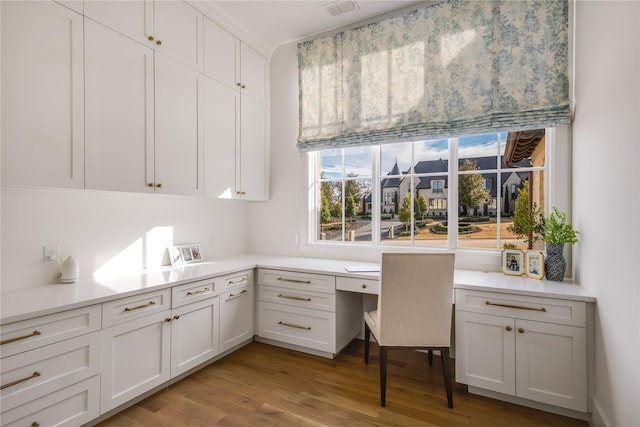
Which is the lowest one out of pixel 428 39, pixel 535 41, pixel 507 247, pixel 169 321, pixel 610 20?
pixel 169 321

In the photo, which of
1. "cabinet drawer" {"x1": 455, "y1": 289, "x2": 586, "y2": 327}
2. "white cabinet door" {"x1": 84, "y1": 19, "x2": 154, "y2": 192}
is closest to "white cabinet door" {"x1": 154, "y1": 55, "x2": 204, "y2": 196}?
"white cabinet door" {"x1": 84, "y1": 19, "x2": 154, "y2": 192}

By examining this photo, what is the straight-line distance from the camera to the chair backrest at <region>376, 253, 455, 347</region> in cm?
199

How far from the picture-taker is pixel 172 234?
282 cm

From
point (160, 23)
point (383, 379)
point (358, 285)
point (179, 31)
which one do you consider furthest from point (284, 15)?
point (383, 379)

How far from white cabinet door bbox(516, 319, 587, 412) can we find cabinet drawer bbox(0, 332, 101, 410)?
8.27ft

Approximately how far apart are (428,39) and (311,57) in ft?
3.79

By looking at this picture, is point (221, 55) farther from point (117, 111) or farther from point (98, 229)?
point (98, 229)

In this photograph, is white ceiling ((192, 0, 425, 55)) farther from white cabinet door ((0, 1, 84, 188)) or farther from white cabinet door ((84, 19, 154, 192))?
white cabinet door ((0, 1, 84, 188))

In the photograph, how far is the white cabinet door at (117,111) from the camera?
→ 1.94 metres

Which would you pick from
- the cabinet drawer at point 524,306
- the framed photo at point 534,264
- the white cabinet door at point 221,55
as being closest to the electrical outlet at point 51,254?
the white cabinet door at point 221,55

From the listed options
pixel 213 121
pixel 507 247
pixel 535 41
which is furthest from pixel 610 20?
pixel 213 121

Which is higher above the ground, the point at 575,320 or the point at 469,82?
the point at 469,82

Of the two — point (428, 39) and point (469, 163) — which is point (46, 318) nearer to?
point (469, 163)

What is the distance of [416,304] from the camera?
79.7 inches
